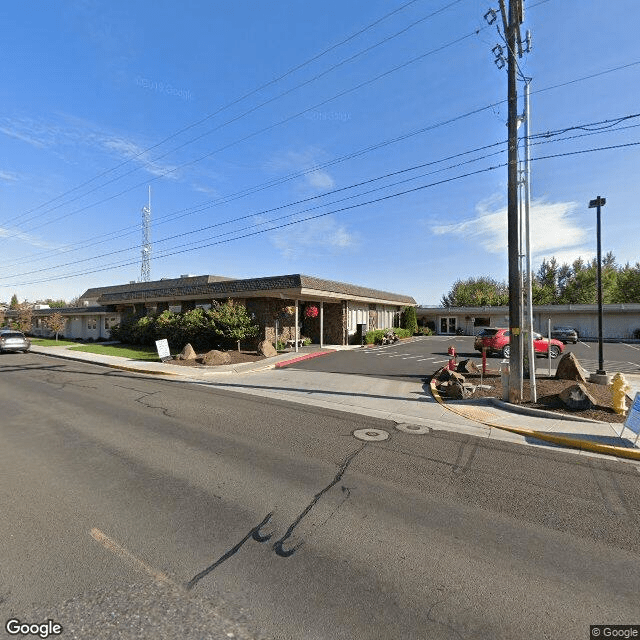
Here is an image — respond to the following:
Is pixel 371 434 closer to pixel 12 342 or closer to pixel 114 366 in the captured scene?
pixel 114 366

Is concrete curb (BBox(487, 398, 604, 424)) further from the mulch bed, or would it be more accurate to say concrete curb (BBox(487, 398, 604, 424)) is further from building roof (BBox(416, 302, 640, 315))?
building roof (BBox(416, 302, 640, 315))

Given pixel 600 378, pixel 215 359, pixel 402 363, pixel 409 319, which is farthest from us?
pixel 409 319

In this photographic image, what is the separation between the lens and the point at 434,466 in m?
5.68

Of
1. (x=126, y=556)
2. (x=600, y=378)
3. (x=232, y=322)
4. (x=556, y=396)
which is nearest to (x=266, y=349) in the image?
(x=232, y=322)

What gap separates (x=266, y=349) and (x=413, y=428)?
13419 mm

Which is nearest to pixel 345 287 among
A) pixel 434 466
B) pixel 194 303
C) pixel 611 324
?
pixel 194 303

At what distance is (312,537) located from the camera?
368 centimetres

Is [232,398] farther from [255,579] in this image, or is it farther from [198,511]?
[255,579]

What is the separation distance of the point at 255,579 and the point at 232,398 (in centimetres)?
804

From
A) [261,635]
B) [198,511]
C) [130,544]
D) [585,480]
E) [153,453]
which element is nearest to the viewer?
[261,635]

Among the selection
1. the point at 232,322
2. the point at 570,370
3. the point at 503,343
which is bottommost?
the point at 570,370

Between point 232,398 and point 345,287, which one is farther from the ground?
point 345,287

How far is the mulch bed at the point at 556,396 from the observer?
8.39 m

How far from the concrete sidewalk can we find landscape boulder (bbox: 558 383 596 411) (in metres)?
0.78
